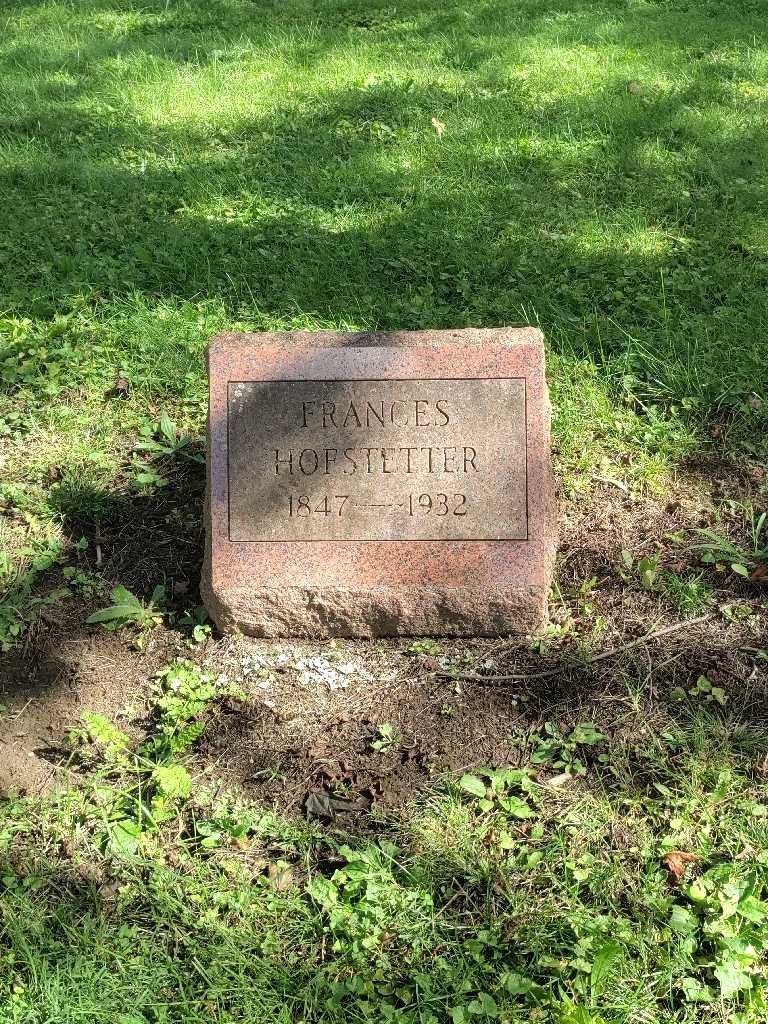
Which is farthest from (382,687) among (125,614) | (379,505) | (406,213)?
(406,213)

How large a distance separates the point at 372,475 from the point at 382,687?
65 centimetres

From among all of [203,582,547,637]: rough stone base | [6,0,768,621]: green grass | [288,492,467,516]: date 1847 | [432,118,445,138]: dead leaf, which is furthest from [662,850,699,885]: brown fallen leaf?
[432,118,445,138]: dead leaf

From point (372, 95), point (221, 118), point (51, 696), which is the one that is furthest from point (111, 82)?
point (51, 696)

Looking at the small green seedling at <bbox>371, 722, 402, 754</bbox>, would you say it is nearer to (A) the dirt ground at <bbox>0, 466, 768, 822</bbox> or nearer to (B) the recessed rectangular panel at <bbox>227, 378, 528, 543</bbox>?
(A) the dirt ground at <bbox>0, 466, 768, 822</bbox>

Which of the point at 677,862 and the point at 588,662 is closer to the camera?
the point at 677,862

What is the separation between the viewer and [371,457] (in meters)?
3.11

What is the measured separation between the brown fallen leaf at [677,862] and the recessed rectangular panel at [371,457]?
1116mm

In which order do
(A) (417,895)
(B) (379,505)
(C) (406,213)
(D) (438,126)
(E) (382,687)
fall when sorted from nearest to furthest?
(A) (417,895) < (E) (382,687) < (B) (379,505) < (C) (406,213) < (D) (438,126)

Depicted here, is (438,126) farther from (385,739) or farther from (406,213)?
(385,739)

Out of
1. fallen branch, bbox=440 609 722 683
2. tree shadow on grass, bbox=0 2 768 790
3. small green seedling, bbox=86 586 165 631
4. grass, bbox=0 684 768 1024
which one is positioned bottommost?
grass, bbox=0 684 768 1024

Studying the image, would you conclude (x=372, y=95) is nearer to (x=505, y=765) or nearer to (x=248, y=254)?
(x=248, y=254)

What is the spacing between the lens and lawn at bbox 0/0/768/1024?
2.25m

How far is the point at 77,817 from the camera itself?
8.45 feet

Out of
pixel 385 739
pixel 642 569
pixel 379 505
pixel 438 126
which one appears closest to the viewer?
pixel 385 739
